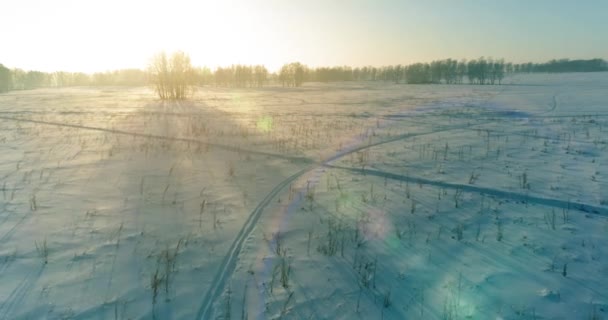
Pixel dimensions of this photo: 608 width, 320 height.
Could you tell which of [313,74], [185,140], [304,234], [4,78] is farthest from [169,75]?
[313,74]

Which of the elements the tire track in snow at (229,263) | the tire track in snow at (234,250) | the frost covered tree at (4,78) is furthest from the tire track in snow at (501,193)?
the frost covered tree at (4,78)

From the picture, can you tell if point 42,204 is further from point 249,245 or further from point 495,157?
point 495,157

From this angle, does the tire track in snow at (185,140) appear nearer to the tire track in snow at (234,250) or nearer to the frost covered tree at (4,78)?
the tire track in snow at (234,250)

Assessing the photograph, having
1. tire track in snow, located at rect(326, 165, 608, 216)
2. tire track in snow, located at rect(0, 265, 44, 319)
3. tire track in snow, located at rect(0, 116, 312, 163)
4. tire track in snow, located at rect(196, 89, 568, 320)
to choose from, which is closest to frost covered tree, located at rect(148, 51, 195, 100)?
tire track in snow, located at rect(0, 116, 312, 163)

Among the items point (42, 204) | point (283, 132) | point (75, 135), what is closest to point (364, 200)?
point (42, 204)

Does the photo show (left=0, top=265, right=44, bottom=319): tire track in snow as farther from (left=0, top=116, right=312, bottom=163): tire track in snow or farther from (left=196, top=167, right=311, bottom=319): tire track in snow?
(left=0, top=116, right=312, bottom=163): tire track in snow
